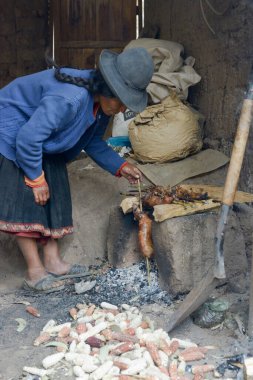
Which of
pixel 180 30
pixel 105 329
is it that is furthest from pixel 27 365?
pixel 180 30

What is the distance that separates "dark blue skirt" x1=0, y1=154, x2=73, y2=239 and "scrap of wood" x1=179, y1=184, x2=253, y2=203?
1.02 m

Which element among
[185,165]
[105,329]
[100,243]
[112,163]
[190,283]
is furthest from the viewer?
[185,165]

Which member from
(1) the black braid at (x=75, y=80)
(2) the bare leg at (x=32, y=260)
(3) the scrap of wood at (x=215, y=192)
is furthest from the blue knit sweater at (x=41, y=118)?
(3) the scrap of wood at (x=215, y=192)

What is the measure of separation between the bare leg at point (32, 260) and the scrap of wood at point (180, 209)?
3.09 feet

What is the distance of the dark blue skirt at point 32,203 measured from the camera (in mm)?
4285

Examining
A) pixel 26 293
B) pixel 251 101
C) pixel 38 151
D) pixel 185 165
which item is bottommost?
pixel 26 293

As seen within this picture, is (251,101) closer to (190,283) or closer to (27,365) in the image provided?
(190,283)

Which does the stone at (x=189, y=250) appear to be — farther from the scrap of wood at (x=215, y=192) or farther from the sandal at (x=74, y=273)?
the sandal at (x=74, y=273)

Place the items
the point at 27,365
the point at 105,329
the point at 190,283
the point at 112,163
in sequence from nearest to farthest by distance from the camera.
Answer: the point at 27,365 < the point at 105,329 < the point at 190,283 < the point at 112,163

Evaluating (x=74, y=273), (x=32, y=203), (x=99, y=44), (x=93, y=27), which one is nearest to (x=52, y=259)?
(x=74, y=273)

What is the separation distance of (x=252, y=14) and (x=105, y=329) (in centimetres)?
274

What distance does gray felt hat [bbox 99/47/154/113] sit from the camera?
385 cm

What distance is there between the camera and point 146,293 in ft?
14.6

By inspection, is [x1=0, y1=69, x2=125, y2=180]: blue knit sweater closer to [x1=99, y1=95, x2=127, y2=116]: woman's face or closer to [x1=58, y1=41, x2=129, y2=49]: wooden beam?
[x1=99, y1=95, x2=127, y2=116]: woman's face
